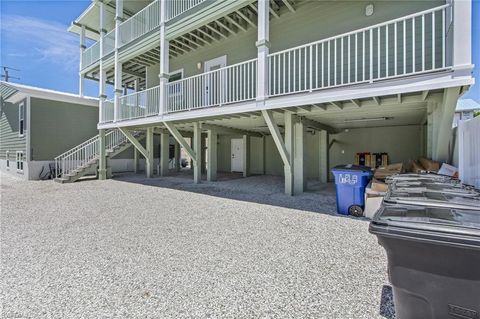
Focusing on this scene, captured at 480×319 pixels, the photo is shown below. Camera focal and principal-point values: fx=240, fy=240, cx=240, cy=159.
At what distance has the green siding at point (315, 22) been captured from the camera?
5945mm

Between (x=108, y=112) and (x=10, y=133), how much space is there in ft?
24.4

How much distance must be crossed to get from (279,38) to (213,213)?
19.9 ft

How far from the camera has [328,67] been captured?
16.5ft

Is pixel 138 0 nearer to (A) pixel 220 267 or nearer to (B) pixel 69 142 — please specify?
(B) pixel 69 142

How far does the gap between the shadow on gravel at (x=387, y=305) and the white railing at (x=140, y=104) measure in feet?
27.3

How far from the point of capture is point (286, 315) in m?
1.98

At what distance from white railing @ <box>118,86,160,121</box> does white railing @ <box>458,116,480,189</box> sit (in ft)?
27.2

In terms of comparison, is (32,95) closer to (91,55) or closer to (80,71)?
(80,71)

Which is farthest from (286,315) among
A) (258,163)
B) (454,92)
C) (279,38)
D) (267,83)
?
(258,163)

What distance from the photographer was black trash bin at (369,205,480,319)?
1250mm

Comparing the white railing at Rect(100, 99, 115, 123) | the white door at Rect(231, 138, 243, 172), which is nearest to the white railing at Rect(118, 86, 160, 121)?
the white railing at Rect(100, 99, 115, 123)

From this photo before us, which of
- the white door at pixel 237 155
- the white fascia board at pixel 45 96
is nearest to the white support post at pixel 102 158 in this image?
the white fascia board at pixel 45 96

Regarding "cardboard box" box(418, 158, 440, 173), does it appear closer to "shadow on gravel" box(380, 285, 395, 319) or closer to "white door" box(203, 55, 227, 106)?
"shadow on gravel" box(380, 285, 395, 319)

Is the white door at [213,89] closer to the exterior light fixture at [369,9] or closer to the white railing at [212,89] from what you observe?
the white railing at [212,89]
